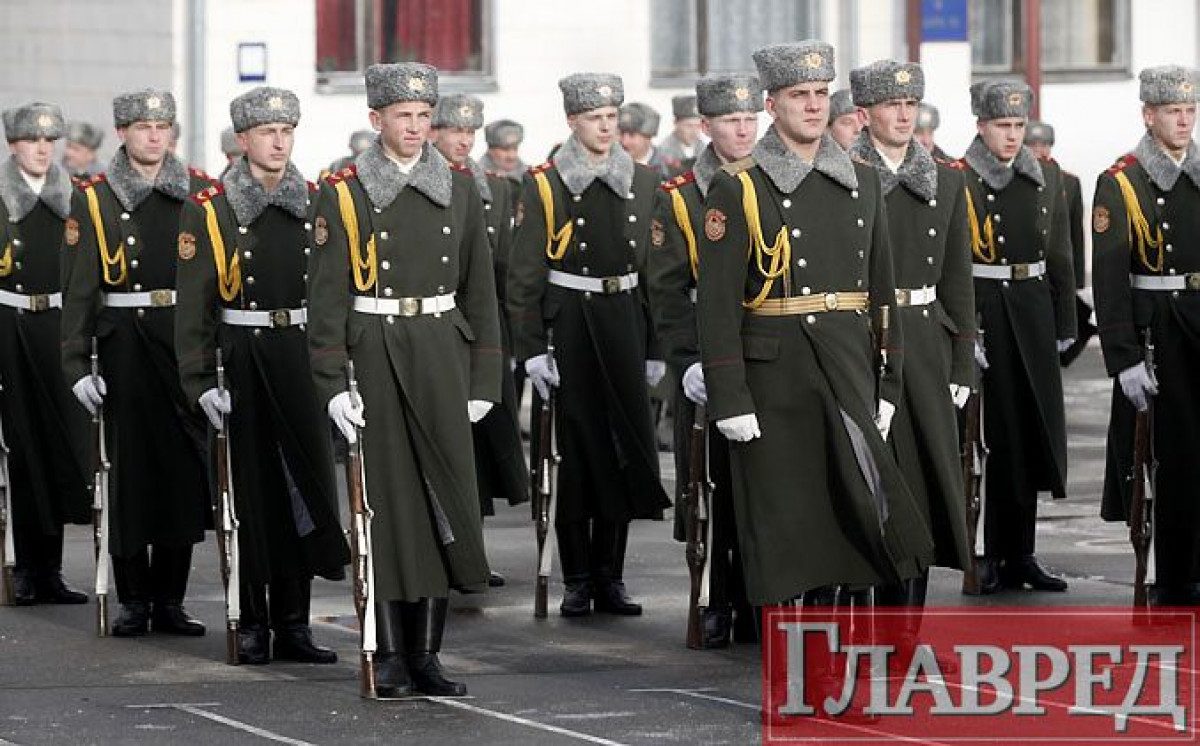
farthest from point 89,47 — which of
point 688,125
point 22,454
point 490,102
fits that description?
point 22,454

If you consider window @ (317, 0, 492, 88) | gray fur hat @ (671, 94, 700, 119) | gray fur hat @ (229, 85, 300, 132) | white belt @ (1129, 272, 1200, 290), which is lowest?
white belt @ (1129, 272, 1200, 290)

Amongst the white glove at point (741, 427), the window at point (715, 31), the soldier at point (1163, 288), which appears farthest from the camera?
the window at point (715, 31)

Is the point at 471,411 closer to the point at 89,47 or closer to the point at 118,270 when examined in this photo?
the point at 118,270

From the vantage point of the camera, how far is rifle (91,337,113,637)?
41.4 ft

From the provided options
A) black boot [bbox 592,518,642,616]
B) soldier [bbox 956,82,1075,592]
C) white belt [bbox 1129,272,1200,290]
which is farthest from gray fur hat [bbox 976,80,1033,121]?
black boot [bbox 592,518,642,616]

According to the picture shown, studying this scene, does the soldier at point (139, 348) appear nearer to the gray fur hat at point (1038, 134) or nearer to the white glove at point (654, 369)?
the white glove at point (654, 369)

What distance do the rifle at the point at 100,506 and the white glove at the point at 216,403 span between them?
94 cm

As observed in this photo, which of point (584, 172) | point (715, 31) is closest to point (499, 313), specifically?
point (584, 172)

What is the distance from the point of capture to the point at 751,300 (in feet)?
34.9

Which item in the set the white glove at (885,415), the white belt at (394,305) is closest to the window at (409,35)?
the white belt at (394,305)

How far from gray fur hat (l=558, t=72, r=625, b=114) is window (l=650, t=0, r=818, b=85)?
1424 centimetres

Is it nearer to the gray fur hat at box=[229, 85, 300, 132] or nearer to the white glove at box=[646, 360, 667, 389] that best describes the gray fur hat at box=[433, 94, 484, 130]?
the white glove at box=[646, 360, 667, 389]

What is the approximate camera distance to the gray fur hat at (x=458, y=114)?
1561 centimetres

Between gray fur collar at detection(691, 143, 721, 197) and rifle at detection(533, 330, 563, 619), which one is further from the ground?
gray fur collar at detection(691, 143, 721, 197)
